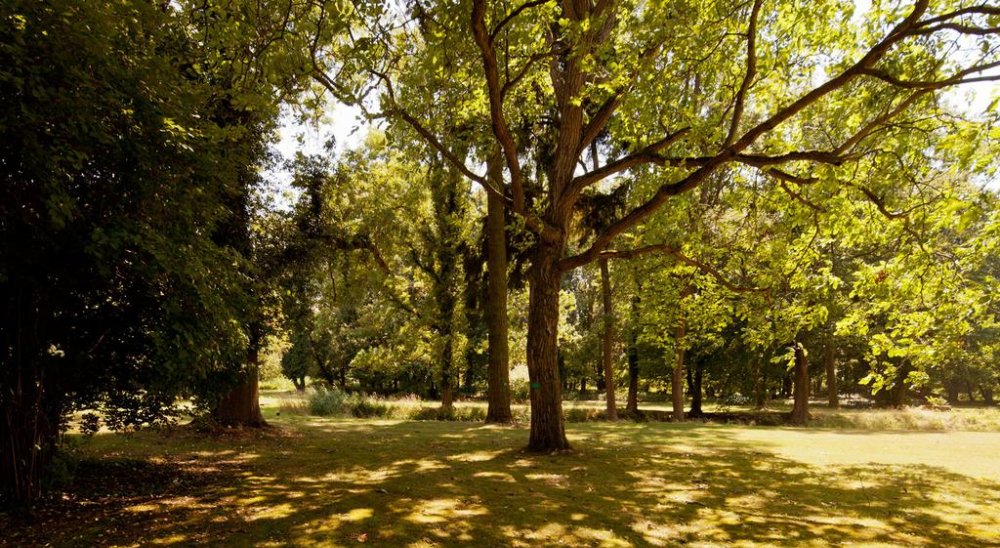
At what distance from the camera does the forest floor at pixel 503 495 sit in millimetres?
4977

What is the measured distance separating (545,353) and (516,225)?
347 cm

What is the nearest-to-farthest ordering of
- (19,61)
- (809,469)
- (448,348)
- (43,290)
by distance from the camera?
(19,61), (43,290), (809,469), (448,348)

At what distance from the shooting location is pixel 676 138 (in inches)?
356

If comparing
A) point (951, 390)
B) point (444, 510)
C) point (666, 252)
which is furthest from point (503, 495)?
point (951, 390)

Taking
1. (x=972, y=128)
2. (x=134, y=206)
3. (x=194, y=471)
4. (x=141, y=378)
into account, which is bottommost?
(x=194, y=471)

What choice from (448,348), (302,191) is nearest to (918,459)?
(302,191)

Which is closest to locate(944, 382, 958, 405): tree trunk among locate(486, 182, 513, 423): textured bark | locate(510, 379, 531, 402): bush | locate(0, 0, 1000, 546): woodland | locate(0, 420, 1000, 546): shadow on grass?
locate(510, 379, 531, 402): bush

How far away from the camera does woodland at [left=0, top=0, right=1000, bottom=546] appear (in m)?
5.13

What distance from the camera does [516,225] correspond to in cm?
1162

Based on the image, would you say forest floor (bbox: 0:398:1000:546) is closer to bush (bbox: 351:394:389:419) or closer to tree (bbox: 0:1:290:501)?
tree (bbox: 0:1:290:501)

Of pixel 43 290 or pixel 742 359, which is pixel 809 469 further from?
pixel 742 359

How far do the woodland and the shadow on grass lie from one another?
7cm

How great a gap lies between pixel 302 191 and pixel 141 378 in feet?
29.5

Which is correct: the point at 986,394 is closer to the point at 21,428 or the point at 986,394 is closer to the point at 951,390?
the point at 951,390
